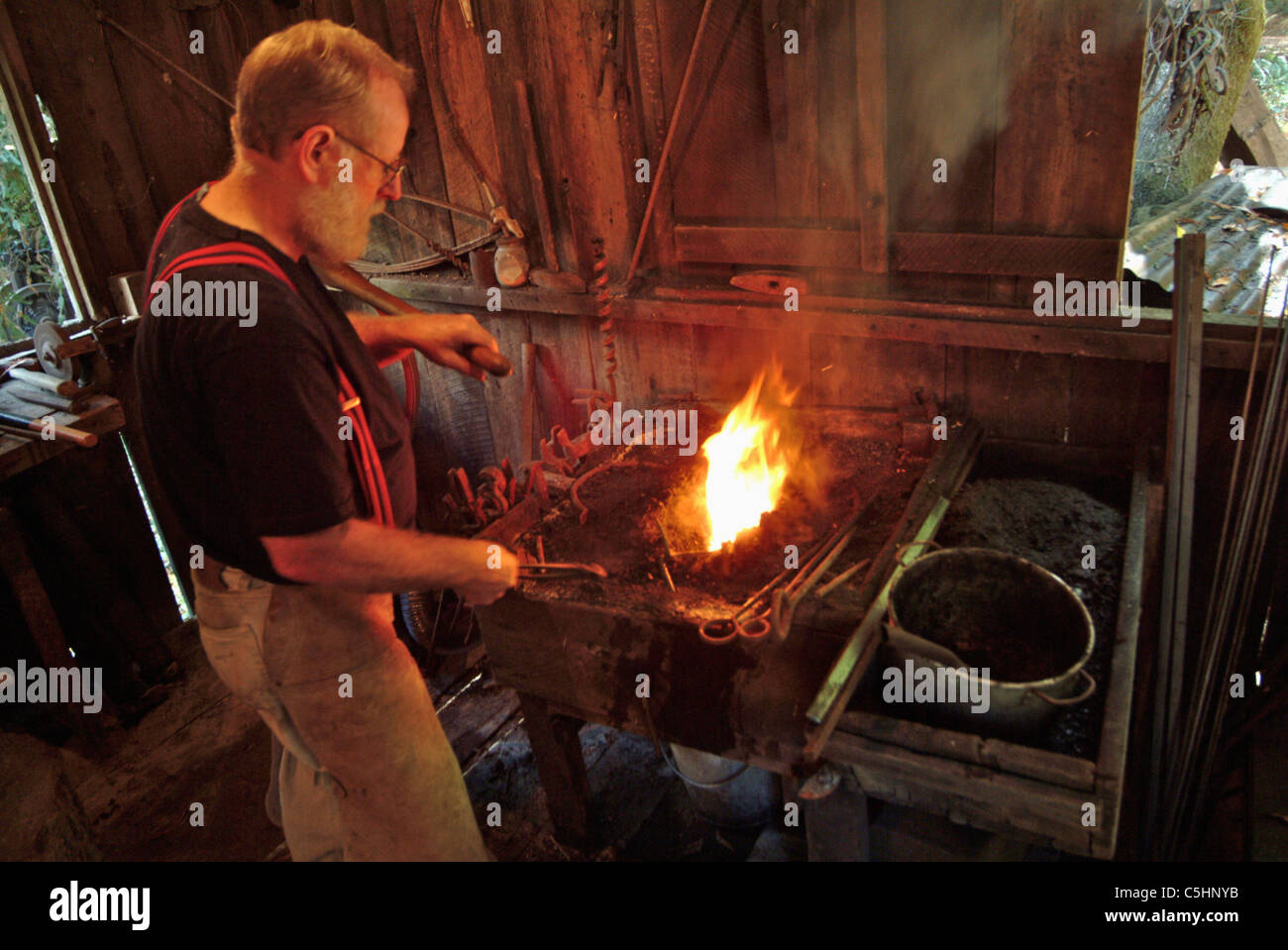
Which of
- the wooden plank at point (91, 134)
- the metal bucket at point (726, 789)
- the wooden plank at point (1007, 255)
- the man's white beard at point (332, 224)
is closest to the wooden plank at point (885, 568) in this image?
the wooden plank at point (1007, 255)

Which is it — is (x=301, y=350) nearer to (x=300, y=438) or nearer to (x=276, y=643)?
(x=300, y=438)

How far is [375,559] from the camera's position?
7.20 feet

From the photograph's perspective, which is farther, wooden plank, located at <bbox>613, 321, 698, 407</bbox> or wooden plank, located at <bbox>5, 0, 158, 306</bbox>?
wooden plank, located at <bbox>5, 0, 158, 306</bbox>

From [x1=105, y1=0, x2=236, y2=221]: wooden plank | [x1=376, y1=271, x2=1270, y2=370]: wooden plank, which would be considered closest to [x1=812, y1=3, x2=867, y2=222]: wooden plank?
[x1=376, y1=271, x2=1270, y2=370]: wooden plank

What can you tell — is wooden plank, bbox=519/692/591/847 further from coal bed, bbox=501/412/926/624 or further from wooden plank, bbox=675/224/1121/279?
wooden plank, bbox=675/224/1121/279

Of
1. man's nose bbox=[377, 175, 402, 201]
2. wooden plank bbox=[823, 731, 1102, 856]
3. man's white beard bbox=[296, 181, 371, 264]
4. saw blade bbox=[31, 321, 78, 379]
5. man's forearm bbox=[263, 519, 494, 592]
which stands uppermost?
man's nose bbox=[377, 175, 402, 201]

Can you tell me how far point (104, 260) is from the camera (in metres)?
5.02

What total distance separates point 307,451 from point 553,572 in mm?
1163

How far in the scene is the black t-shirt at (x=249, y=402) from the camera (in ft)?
6.69

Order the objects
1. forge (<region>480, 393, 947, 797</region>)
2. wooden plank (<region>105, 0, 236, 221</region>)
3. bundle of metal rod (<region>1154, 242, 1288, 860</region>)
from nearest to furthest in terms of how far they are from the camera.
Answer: forge (<region>480, 393, 947, 797</region>)
bundle of metal rod (<region>1154, 242, 1288, 860</region>)
wooden plank (<region>105, 0, 236, 221</region>)

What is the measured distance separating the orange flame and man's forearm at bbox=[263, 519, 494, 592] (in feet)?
3.39

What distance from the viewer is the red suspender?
7.05ft

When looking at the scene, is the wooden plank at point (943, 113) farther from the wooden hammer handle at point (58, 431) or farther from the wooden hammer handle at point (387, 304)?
the wooden hammer handle at point (58, 431)

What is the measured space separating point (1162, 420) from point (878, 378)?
1.09 meters
